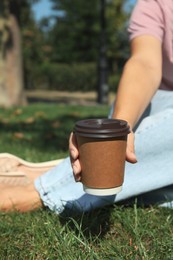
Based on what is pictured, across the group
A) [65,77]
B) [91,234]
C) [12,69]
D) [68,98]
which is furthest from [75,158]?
[65,77]

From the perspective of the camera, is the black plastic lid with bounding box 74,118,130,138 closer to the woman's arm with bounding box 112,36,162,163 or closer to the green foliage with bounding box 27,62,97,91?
the woman's arm with bounding box 112,36,162,163

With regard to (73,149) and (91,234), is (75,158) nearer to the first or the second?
(73,149)

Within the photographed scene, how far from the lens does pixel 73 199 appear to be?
5.69 feet

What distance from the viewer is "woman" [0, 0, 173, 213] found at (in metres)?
1.68

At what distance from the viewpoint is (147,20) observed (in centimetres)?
192

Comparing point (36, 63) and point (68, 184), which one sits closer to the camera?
point (68, 184)

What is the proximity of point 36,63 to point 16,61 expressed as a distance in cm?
1688

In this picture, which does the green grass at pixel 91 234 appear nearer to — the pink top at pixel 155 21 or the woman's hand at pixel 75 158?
the woman's hand at pixel 75 158

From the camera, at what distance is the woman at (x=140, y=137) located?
168 centimetres

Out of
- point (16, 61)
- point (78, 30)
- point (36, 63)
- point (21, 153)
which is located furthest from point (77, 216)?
point (78, 30)

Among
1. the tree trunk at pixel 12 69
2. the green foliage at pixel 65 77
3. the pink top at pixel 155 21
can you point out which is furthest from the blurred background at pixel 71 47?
the pink top at pixel 155 21

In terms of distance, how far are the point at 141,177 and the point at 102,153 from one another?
553 millimetres

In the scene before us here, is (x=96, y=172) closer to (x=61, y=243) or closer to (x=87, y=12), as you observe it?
(x=61, y=243)

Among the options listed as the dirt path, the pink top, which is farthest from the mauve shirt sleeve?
the dirt path
